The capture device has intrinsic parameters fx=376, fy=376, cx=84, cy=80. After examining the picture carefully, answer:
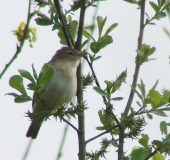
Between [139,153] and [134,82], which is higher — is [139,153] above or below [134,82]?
below

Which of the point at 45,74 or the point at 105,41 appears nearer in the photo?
the point at 45,74

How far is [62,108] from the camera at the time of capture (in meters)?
2.53

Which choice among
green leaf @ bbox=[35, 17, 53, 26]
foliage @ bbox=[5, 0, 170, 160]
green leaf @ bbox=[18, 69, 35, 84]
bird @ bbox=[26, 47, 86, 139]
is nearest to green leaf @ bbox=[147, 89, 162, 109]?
foliage @ bbox=[5, 0, 170, 160]

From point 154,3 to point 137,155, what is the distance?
1240 millimetres

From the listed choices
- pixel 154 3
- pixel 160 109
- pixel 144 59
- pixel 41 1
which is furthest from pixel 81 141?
pixel 154 3

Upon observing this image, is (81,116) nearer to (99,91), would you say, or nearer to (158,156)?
(99,91)

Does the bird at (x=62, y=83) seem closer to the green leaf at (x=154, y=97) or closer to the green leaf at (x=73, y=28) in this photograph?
the green leaf at (x=73, y=28)

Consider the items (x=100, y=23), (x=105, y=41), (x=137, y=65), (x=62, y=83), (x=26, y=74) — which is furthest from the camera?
(x=62, y=83)

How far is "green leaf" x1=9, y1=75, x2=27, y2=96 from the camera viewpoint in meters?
2.35

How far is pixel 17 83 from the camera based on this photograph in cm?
238

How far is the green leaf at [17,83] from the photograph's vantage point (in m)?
2.35

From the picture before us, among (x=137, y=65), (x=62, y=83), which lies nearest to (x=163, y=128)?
(x=137, y=65)

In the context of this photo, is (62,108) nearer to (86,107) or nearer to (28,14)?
(86,107)

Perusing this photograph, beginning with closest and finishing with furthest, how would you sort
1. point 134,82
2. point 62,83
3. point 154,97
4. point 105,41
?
point 154,97 → point 134,82 → point 105,41 → point 62,83
